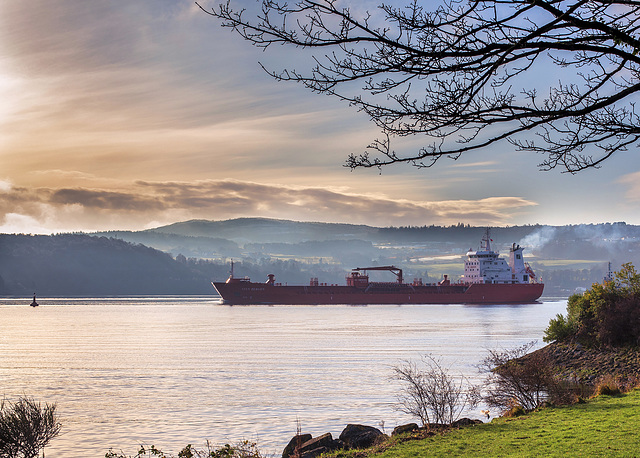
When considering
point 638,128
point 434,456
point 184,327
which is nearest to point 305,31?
point 638,128

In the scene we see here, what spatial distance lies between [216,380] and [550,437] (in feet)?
51.6

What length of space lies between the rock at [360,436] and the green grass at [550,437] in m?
1.35

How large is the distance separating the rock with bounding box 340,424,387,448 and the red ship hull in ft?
262

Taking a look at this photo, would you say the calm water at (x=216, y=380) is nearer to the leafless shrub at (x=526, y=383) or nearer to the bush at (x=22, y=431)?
the leafless shrub at (x=526, y=383)

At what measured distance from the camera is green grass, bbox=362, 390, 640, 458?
8.89 meters

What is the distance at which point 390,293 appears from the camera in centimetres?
9556

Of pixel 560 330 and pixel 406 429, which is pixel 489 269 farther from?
pixel 406 429

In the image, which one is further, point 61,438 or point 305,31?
point 61,438

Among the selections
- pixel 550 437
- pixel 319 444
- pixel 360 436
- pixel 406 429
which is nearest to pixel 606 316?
pixel 406 429

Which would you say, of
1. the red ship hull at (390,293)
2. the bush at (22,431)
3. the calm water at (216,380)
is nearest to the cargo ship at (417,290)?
the red ship hull at (390,293)

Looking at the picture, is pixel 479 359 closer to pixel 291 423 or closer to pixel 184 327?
pixel 291 423

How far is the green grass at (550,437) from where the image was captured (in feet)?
29.2

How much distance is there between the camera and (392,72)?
7.30 meters

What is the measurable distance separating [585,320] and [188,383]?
14.3 metres
